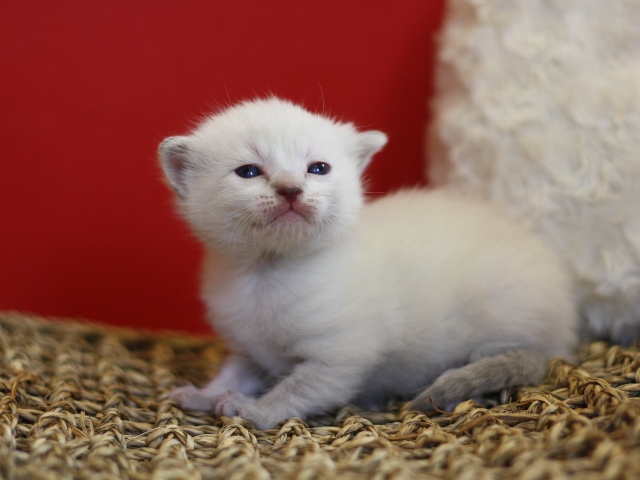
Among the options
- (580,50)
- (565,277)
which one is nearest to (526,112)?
(580,50)

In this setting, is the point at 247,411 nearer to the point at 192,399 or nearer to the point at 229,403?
the point at 229,403

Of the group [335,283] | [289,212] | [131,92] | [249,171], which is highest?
[131,92]

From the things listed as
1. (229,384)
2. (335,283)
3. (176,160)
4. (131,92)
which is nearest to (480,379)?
(335,283)

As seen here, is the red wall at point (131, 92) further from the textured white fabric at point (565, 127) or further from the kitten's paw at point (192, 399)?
the kitten's paw at point (192, 399)

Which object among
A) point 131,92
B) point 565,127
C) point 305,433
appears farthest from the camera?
point 131,92

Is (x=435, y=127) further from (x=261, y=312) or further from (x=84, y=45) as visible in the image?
(x=84, y=45)

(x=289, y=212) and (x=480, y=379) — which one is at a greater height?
(x=289, y=212)

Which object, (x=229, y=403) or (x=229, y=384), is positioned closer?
(x=229, y=403)

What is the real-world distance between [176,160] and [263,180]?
0.33 meters

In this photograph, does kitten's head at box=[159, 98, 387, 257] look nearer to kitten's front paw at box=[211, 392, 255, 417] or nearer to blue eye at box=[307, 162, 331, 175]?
blue eye at box=[307, 162, 331, 175]

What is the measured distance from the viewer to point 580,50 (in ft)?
6.62

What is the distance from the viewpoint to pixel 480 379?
164 cm

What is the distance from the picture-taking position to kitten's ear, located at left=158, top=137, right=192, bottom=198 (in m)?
1.74

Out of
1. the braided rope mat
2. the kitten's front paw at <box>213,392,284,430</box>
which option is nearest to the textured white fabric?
the braided rope mat
